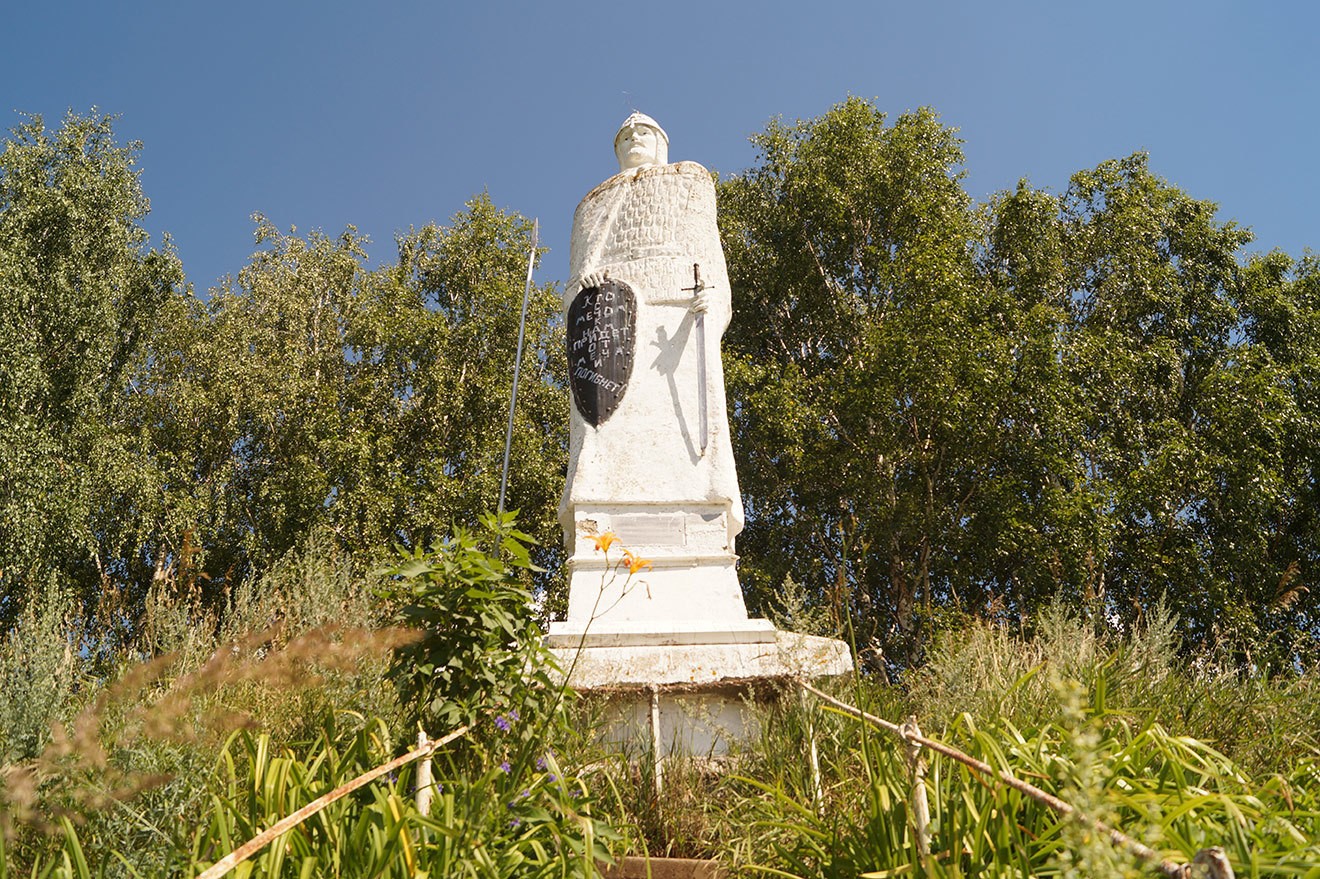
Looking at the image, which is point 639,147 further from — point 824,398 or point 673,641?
point 824,398

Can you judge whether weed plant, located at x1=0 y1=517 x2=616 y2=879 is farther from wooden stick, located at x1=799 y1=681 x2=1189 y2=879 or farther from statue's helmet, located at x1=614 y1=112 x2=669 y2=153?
statue's helmet, located at x1=614 y1=112 x2=669 y2=153

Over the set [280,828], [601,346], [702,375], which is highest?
[601,346]

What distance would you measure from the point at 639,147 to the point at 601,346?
1770 millimetres

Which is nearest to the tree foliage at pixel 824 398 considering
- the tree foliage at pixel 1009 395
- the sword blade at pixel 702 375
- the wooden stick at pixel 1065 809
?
the tree foliage at pixel 1009 395

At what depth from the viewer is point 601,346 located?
17.5 feet

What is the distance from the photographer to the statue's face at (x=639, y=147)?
6.23 meters

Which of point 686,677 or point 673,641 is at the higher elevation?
point 673,641

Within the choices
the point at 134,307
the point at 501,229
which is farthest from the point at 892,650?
the point at 134,307

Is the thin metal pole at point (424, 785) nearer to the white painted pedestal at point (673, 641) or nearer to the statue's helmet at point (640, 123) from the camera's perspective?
the white painted pedestal at point (673, 641)

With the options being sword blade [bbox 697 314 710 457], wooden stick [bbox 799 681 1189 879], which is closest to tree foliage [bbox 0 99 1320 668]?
sword blade [bbox 697 314 710 457]

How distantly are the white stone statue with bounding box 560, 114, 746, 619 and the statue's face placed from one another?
272 mm

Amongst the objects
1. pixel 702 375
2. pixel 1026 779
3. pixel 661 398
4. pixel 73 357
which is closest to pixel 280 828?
pixel 1026 779

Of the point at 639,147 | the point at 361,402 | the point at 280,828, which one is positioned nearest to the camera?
the point at 280,828

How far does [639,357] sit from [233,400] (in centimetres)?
1260
